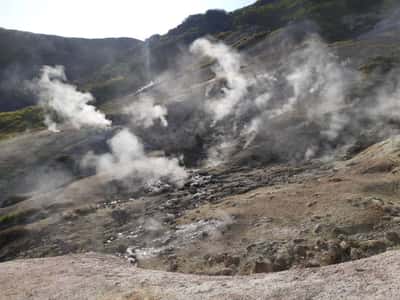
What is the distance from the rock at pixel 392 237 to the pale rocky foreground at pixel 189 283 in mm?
1704

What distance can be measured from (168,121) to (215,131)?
7.32 metres

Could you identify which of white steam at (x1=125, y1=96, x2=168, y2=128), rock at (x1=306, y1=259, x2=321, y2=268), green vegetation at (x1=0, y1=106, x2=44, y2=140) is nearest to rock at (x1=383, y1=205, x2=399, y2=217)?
rock at (x1=306, y1=259, x2=321, y2=268)

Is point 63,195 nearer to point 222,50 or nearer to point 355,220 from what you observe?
point 355,220

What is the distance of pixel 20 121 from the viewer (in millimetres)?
71875

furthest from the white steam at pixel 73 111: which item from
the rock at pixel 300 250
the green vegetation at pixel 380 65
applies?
the rock at pixel 300 250

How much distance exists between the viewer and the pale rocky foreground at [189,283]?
11680 mm

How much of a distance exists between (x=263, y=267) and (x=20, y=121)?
220 feet

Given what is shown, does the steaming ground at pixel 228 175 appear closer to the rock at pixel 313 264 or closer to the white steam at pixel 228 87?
the rock at pixel 313 264

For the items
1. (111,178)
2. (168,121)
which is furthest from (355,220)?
(168,121)

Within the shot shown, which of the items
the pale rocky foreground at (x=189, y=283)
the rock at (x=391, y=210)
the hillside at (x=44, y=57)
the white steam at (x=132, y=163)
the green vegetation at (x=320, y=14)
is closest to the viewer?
the pale rocky foreground at (x=189, y=283)

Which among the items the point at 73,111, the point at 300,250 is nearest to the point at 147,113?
the point at 73,111

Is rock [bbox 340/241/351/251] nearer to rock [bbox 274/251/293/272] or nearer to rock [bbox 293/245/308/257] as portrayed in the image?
rock [bbox 293/245/308/257]

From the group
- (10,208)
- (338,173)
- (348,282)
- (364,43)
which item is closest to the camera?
(348,282)

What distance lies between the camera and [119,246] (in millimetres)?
20656
